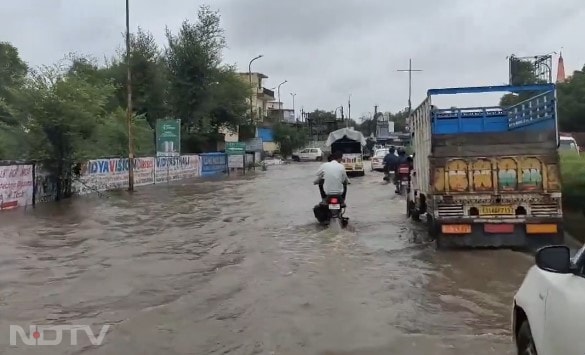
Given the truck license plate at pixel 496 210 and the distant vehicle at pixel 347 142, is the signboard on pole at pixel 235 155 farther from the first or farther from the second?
the truck license plate at pixel 496 210

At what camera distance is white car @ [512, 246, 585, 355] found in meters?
3.25

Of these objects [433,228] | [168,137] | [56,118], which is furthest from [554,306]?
[168,137]

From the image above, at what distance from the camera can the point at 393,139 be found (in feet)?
267

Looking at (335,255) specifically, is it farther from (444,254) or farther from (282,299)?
(282,299)

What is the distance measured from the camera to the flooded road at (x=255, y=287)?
242 inches

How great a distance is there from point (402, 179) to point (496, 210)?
1152 cm

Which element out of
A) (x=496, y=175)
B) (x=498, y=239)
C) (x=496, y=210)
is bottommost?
(x=498, y=239)

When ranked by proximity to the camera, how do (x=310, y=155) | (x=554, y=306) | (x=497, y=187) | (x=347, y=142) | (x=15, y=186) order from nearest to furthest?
(x=554, y=306)
(x=497, y=187)
(x=15, y=186)
(x=347, y=142)
(x=310, y=155)

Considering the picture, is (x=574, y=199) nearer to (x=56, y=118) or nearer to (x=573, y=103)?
(x=56, y=118)

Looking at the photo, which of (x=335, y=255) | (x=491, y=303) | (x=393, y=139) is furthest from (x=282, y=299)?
(x=393, y=139)

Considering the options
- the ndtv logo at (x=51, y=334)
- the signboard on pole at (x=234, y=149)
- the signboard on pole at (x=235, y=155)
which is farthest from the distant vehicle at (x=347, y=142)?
the ndtv logo at (x=51, y=334)

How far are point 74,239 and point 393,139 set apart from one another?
7023 centimetres

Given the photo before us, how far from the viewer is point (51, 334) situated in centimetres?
638

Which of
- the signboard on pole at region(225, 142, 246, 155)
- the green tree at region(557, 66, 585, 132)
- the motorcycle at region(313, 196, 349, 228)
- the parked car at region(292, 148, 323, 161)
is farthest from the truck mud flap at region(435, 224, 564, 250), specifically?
the parked car at region(292, 148, 323, 161)
